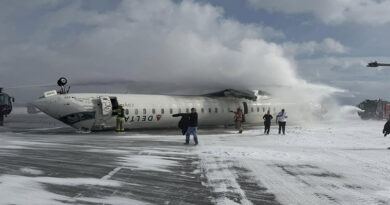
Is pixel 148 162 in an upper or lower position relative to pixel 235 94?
lower

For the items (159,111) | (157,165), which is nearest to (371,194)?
(157,165)

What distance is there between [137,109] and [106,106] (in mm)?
2537

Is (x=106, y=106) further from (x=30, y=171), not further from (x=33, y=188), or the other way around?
(x=33, y=188)

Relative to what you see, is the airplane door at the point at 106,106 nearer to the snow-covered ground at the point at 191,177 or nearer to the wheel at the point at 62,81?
the wheel at the point at 62,81

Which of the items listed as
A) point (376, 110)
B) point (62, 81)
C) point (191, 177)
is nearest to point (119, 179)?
point (191, 177)

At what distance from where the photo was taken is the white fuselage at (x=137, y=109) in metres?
25.2

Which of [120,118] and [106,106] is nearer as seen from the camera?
[106,106]

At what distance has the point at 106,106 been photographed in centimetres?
2622

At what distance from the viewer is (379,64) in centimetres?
2894

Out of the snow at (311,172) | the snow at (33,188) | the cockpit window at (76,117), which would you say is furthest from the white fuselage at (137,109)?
the snow at (33,188)

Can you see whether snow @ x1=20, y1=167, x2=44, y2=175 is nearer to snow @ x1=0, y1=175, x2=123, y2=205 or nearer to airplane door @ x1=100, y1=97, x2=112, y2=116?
snow @ x1=0, y1=175, x2=123, y2=205

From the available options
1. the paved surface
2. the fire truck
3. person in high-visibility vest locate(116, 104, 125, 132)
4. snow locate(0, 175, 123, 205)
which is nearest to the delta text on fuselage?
person in high-visibility vest locate(116, 104, 125, 132)

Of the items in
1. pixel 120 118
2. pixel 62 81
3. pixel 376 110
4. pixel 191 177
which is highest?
pixel 62 81

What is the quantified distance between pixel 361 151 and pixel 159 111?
1680cm
